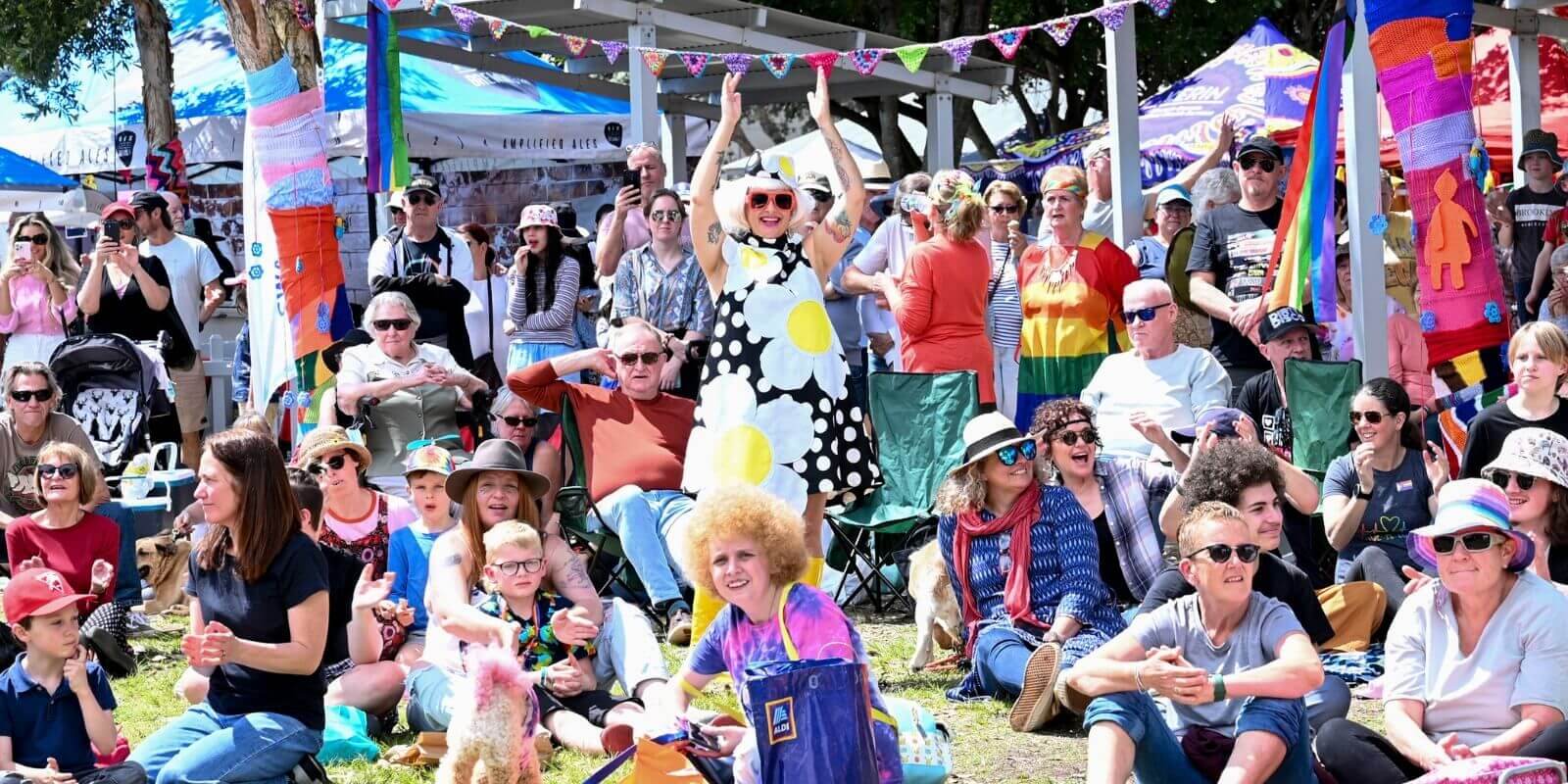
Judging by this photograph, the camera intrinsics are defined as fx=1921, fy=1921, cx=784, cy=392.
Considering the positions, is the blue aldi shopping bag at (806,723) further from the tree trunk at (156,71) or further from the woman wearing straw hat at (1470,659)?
the tree trunk at (156,71)

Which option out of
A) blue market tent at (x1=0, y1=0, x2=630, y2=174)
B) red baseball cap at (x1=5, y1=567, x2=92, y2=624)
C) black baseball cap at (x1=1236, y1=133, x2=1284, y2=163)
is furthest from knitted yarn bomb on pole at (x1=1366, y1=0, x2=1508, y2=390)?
blue market tent at (x1=0, y1=0, x2=630, y2=174)

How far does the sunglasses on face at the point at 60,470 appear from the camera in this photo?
7.12m

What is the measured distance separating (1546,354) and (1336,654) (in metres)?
1.23

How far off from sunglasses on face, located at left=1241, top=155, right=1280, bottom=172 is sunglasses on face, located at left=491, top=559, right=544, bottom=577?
3789 mm

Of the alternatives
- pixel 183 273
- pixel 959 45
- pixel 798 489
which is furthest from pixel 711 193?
pixel 183 273

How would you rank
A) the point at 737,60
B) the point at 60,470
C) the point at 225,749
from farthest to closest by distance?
the point at 737,60 < the point at 60,470 < the point at 225,749

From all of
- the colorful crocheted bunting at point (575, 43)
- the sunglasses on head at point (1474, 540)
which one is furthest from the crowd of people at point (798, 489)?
the colorful crocheted bunting at point (575, 43)

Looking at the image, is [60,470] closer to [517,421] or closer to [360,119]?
[517,421]

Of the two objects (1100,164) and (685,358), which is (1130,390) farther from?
(1100,164)

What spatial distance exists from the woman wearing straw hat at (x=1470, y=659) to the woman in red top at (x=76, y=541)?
14.9 feet

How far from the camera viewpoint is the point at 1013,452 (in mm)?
6215

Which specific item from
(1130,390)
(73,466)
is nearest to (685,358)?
(1130,390)

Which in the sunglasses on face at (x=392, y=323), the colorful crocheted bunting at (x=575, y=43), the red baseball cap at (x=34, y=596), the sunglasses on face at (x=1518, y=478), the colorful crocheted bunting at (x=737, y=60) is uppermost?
the colorful crocheted bunting at (x=575, y=43)

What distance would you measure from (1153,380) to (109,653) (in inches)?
158
